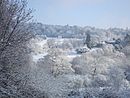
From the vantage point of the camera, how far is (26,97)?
14328 millimetres

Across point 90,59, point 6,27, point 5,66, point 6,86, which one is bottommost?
point 90,59

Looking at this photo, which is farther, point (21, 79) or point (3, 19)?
point (21, 79)

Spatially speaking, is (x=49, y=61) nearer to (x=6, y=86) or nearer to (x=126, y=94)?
(x=126, y=94)

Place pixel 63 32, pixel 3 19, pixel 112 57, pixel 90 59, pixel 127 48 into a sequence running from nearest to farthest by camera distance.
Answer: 1. pixel 3 19
2. pixel 90 59
3. pixel 112 57
4. pixel 127 48
5. pixel 63 32

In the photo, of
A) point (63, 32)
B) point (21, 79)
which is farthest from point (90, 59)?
point (63, 32)

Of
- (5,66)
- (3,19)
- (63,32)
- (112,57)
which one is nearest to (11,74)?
(5,66)

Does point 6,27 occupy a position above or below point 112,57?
above

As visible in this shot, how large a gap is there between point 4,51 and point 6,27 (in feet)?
3.22

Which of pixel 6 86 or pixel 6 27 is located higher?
pixel 6 27

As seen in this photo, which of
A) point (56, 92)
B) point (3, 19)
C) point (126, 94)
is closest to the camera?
point (3, 19)

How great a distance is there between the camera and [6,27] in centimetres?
1288

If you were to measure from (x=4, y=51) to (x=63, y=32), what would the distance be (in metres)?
156

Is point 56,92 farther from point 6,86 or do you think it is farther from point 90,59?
point 90,59

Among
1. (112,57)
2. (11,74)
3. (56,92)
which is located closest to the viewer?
(11,74)
